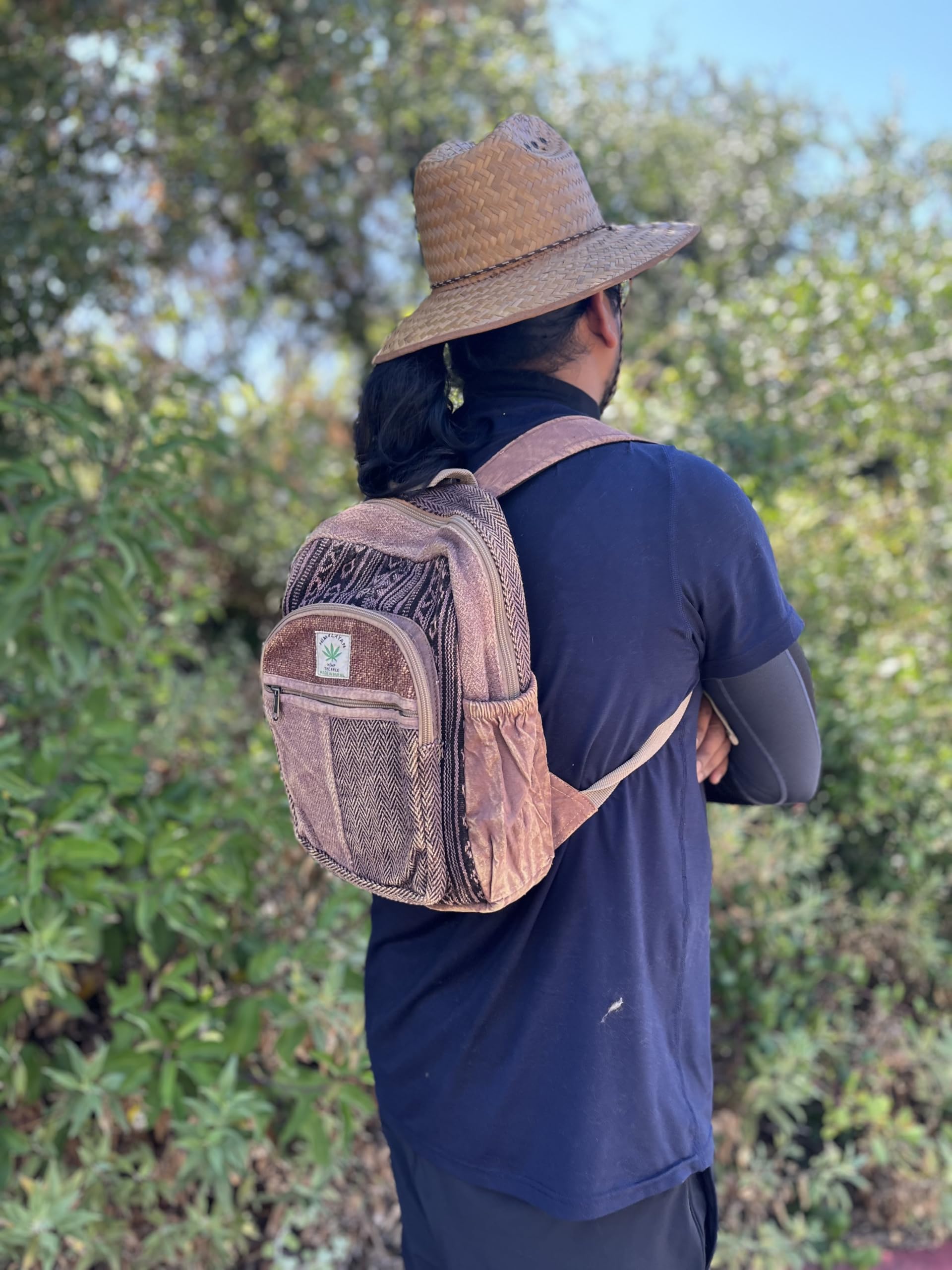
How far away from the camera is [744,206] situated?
646 cm

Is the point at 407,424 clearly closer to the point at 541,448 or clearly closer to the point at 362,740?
the point at 541,448

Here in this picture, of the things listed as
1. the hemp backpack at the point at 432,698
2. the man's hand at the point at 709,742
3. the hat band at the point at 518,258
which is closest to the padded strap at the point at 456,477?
the hemp backpack at the point at 432,698

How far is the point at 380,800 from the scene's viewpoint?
3.81 ft

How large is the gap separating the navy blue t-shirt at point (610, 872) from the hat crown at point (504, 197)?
1.23 feet

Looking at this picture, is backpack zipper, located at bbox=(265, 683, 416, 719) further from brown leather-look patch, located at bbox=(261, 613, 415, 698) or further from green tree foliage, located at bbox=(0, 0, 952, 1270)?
green tree foliage, located at bbox=(0, 0, 952, 1270)

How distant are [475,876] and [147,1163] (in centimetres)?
150

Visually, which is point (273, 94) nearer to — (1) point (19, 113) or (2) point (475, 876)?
(1) point (19, 113)

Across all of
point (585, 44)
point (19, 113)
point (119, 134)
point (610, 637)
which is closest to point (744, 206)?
point (585, 44)

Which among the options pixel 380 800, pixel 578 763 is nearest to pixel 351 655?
pixel 380 800

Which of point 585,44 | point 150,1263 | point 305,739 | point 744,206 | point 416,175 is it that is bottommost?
point 150,1263

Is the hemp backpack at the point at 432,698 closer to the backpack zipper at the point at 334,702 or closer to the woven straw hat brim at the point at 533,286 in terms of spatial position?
the backpack zipper at the point at 334,702

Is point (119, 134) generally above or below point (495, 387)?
above

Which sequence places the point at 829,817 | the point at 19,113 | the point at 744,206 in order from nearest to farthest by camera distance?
the point at 829,817 < the point at 19,113 < the point at 744,206

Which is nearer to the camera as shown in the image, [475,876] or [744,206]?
[475,876]
